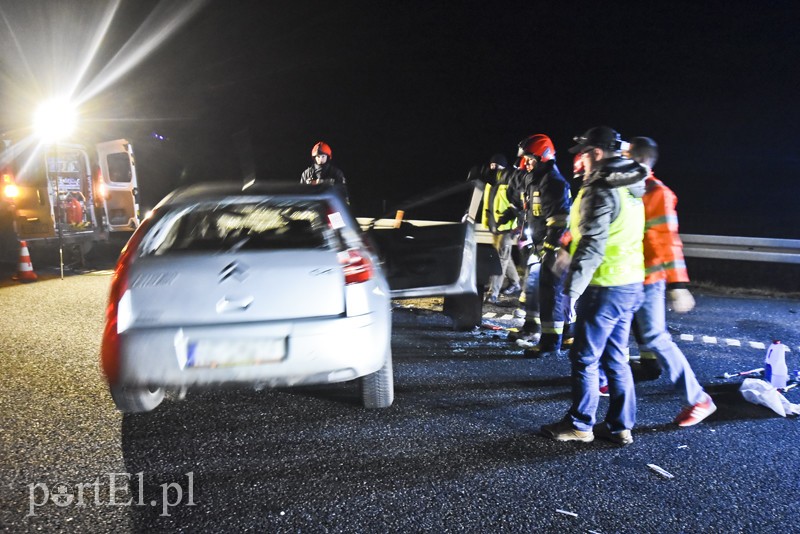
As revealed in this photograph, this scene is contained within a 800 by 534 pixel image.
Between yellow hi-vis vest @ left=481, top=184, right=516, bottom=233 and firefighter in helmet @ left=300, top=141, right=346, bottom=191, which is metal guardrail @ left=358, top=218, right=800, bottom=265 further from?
firefighter in helmet @ left=300, top=141, right=346, bottom=191

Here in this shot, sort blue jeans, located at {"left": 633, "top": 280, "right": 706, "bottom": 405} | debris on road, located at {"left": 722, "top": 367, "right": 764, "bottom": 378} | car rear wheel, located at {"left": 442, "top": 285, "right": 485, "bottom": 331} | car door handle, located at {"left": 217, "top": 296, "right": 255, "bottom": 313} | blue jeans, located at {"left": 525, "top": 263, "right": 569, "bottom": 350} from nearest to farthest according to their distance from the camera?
car door handle, located at {"left": 217, "top": 296, "right": 255, "bottom": 313}
blue jeans, located at {"left": 633, "top": 280, "right": 706, "bottom": 405}
debris on road, located at {"left": 722, "top": 367, "right": 764, "bottom": 378}
blue jeans, located at {"left": 525, "top": 263, "right": 569, "bottom": 350}
car rear wheel, located at {"left": 442, "top": 285, "right": 485, "bottom": 331}

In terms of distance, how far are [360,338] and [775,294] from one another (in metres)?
7.29

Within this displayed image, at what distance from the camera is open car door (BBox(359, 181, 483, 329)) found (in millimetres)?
4746

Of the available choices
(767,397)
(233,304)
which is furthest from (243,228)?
(767,397)

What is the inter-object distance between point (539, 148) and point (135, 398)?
13.4 feet

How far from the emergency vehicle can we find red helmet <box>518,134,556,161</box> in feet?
24.7

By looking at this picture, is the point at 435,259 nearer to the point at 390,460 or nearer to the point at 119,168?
the point at 390,460

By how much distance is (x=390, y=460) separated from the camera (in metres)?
3.11

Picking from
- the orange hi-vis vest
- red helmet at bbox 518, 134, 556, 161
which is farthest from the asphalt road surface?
red helmet at bbox 518, 134, 556, 161

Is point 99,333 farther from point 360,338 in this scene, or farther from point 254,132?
point 254,132

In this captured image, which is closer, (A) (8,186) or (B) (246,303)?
(B) (246,303)

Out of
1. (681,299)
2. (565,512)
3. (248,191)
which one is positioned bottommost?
(565,512)

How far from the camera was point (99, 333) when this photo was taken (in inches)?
223

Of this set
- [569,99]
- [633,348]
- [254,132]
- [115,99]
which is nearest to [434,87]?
[569,99]
